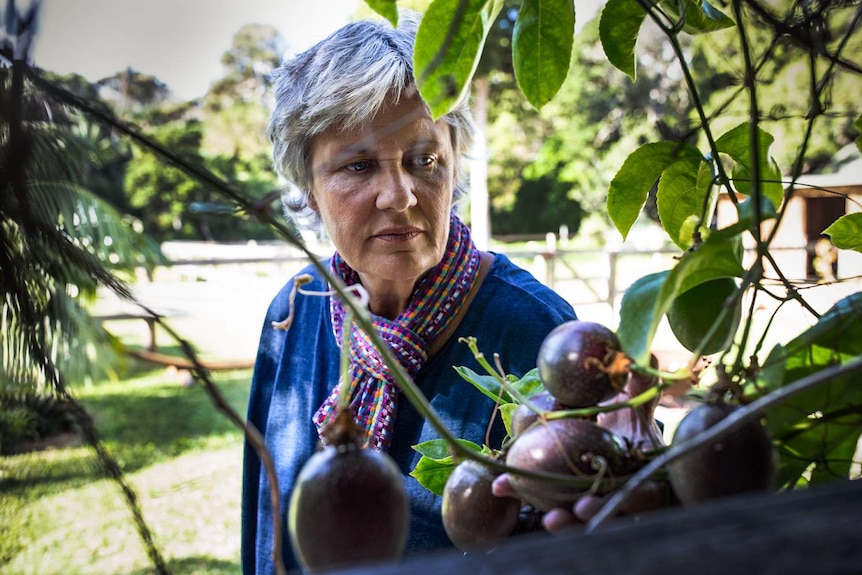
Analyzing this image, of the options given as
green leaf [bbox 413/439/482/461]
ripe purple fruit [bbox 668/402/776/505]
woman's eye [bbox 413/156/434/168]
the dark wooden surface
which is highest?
woman's eye [bbox 413/156/434/168]

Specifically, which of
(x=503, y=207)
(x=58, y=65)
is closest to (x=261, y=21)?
(x=58, y=65)

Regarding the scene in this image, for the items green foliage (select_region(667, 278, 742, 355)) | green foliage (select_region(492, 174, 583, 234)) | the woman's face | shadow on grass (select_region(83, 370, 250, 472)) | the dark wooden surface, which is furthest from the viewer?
green foliage (select_region(492, 174, 583, 234))

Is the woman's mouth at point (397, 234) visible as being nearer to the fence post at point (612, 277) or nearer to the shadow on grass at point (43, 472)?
the shadow on grass at point (43, 472)

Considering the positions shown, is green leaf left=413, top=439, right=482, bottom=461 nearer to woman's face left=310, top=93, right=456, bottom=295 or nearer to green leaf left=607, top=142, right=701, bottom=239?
green leaf left=607, top=142, right=701, bottom=239

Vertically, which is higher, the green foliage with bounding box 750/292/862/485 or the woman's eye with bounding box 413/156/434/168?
the woman's eye with bounding box 413/156/434/168

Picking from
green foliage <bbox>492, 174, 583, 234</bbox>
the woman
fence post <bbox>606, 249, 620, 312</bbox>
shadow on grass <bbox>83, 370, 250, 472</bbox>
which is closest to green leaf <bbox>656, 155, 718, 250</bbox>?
the woman

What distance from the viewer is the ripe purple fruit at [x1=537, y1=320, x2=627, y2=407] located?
273 millimetres

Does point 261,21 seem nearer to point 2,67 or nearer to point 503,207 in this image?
point 2,67

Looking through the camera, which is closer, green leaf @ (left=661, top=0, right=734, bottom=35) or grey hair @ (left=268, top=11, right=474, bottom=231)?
green leaf @ (left=661, top=0, right=734, bottom=35)

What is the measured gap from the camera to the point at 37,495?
339 mm

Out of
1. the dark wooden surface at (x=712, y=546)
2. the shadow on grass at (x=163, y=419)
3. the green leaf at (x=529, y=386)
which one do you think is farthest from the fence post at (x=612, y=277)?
the dark wooden surface at (x=712, y=546)

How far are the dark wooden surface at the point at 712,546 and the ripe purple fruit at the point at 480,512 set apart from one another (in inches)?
4.8

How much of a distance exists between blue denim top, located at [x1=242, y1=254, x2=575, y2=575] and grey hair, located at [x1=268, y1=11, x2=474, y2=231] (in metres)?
0.23

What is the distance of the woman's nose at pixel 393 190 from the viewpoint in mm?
928
